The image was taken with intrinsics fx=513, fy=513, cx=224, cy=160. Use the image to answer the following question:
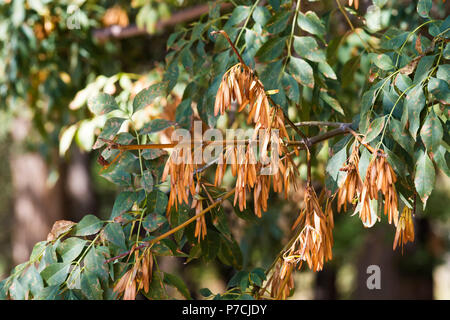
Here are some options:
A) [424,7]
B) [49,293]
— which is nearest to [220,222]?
[49,293]

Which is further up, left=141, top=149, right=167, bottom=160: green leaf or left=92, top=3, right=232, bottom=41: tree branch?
left=92, top=3, right=232, bottom=41: tree branch

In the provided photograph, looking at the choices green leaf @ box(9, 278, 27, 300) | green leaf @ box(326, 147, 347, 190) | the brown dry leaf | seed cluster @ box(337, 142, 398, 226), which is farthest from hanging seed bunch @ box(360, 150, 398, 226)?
the brown dry leaf

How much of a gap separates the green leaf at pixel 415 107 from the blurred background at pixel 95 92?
0.55 meters

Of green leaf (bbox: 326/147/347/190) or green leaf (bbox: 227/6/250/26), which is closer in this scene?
green leaf (bbox: 326/147/347/190)

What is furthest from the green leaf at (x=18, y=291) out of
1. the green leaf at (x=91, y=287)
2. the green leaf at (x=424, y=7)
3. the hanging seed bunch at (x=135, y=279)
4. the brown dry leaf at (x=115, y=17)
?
the brown dry leaf at (x=115, y=17)

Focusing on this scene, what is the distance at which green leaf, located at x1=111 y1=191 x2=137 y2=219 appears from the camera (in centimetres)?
114

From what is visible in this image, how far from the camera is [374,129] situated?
98 centimetres

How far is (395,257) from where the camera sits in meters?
5.43

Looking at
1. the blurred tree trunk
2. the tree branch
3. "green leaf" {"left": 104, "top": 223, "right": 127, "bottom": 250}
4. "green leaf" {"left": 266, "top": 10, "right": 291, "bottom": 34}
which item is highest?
the tree branch

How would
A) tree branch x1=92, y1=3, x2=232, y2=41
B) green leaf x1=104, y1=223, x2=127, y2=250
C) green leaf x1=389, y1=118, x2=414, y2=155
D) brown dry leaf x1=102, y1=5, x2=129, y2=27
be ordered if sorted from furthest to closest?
1. brown dry leaf x1=102, y1=5, x2=129, y2=27
2. tree branch x1=92, y1=3, x2=232, y2=41
3. green leaf x1=104, y1=223, x2=127, y2=250
4. green leaf x1=389, y1=118, x2=414, y2=155

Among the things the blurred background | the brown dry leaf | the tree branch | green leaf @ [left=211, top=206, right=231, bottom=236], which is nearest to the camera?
green leaf @ [left=211, top=206, right=231, bottom=236]

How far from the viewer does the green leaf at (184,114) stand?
1.34 metres

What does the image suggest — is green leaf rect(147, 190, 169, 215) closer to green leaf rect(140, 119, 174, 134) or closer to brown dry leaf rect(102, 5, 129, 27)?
green leaf rect(140, 119, 174, 134)

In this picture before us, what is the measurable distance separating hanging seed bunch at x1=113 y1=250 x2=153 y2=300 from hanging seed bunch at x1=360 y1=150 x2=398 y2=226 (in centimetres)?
42
